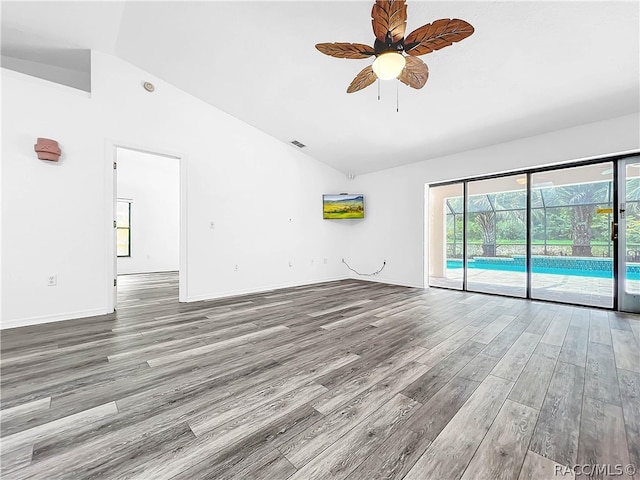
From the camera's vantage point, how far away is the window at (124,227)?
8078 mm

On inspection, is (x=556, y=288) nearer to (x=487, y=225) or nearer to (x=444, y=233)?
(x=487, y=225)

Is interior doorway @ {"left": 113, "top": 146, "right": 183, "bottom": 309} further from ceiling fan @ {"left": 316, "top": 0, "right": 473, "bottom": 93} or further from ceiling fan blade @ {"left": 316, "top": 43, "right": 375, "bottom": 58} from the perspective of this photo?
ceiling fan @ {"left": 316, "top": 0, "right": 473, "bottom": 93}

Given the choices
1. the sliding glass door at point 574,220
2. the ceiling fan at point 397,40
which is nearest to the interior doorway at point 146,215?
the ceiling fan at point 397,40

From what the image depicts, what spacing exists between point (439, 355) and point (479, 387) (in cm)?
50

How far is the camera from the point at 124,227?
8.20 meters

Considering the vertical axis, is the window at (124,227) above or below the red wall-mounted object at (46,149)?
below

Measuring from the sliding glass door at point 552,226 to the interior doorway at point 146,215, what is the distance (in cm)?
762

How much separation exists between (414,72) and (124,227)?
912 cm

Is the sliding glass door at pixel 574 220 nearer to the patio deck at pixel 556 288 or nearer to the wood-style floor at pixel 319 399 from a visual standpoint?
the patio deck at pixel 556 288

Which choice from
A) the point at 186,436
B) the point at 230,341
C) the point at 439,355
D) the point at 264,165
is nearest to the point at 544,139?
the point at 439,355

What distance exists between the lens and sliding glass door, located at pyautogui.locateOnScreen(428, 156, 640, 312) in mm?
3775

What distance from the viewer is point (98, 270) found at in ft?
12.0

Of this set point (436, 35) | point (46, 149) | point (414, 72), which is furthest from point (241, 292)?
point (436, 35)

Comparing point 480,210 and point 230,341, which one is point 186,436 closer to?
point 230,341
